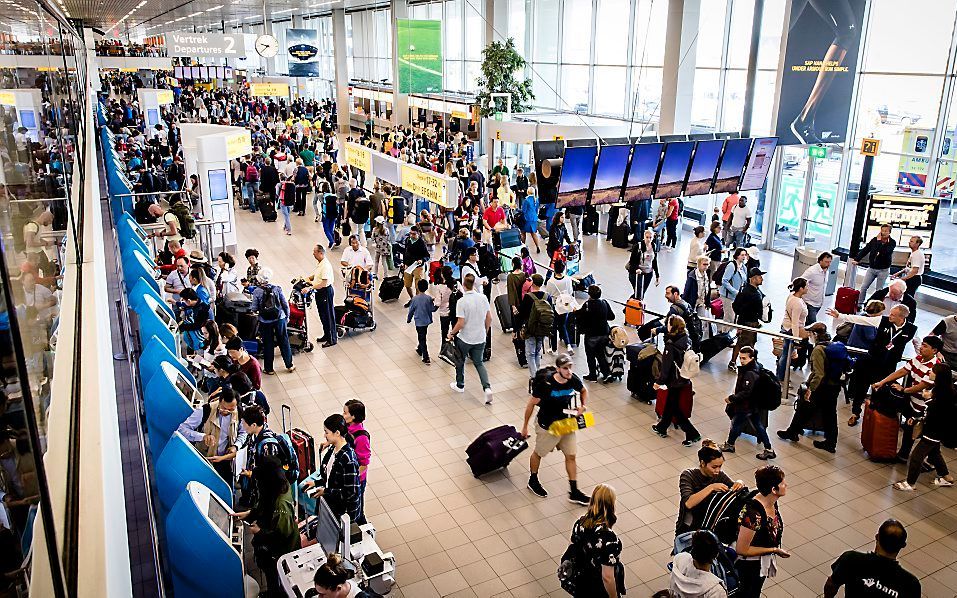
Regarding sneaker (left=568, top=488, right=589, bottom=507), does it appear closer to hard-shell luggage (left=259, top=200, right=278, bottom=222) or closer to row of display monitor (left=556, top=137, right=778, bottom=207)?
row of display monitor (left=556, top=137, right=778, bottom=207)

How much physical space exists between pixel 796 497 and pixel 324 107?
35.4 m

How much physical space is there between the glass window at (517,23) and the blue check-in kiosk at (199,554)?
23.2 meters

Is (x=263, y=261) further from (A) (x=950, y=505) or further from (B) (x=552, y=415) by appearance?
(A) (x=950, y=505)

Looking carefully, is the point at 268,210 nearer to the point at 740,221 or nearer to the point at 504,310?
the point at 504,310

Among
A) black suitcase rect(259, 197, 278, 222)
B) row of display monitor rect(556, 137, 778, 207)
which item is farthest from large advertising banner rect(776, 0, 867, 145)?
black suitcase rect(259, 197, 278, 222)

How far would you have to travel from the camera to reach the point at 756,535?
4.80m

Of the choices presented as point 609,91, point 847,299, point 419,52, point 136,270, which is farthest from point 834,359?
point 609,91

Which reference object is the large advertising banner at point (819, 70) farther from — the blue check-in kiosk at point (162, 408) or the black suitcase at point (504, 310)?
the blue check-in kiosk at point (162, 408)

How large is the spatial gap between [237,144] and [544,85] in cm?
1363

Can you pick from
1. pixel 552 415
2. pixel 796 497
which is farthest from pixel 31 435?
pixel 796 497

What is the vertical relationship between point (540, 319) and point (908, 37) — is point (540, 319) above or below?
below

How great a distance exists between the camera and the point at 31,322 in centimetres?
178

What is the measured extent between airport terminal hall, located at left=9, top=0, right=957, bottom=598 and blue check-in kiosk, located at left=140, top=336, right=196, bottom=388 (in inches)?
1.6

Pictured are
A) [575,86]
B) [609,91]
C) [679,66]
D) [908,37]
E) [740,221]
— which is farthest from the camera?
[575,86]
